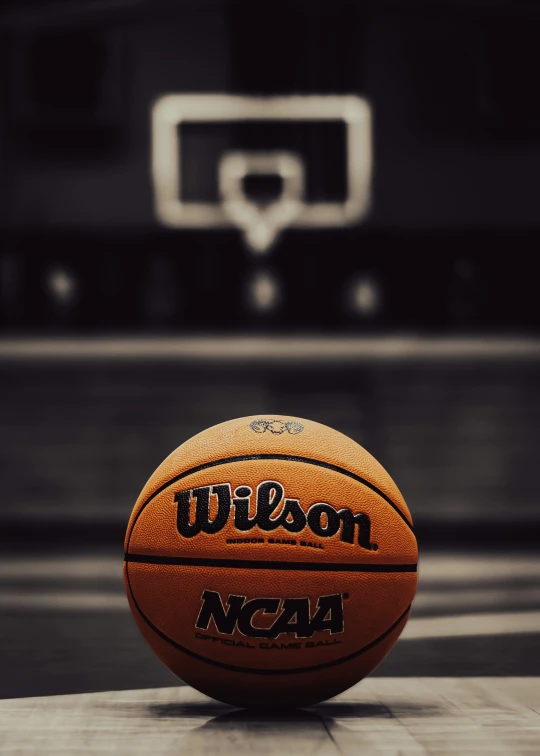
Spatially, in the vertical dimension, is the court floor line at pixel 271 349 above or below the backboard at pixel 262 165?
below

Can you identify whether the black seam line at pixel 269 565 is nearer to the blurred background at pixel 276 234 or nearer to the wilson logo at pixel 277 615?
the wilson logo at pixel 277 615

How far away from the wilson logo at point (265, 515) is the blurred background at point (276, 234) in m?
5.03

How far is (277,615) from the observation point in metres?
2.02

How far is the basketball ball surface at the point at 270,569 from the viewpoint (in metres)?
2.03

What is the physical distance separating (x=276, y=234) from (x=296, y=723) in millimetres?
9537

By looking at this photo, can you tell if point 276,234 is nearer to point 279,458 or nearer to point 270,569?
point 279,458

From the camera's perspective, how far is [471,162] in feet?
36.9

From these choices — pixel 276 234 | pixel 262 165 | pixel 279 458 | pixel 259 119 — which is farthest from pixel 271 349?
→ pixel 279 458

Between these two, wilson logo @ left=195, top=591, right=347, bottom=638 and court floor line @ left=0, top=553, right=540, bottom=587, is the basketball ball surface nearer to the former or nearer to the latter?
wilson logo @ left=195, top=591, right=347, bottom=638

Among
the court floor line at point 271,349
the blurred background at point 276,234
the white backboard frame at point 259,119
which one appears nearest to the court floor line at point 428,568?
the blurred background at point 276,234

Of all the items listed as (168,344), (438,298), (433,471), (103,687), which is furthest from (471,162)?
(103,687)

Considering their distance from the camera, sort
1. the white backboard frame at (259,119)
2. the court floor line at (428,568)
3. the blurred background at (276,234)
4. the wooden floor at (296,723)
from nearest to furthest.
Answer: the wooden floor at (296,723) → the court floor line at (428,568) → the blurred background at (276,234) → the white backboard frame at (259,119)

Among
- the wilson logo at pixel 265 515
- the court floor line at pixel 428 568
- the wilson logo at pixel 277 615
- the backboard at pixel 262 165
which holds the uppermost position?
the backboard at pixel 262 165

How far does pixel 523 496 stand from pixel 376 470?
4357 mm
